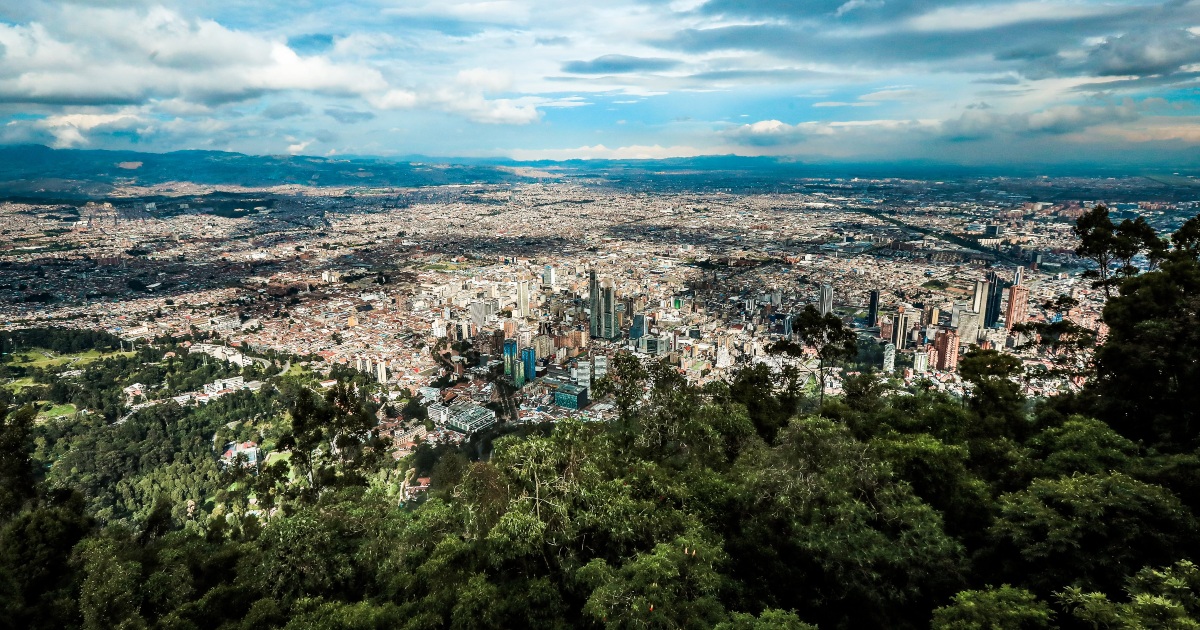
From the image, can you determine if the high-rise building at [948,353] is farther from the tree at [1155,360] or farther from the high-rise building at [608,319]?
the high-rise building at [608,319]

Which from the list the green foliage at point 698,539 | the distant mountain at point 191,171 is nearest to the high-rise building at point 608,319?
the green foliage at point 698,539

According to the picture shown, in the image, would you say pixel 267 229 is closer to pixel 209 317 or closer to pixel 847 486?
pixel 209 317

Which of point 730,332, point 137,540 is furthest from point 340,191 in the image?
point 137,540

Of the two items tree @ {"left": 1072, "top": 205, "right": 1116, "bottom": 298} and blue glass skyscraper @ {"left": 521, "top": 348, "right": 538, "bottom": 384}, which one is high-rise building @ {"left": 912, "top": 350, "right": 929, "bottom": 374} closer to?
tree @ {"left": 1072, "top": 205, "right": 1116, "bottom": 298}

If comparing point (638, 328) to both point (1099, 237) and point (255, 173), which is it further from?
point (255, 173)

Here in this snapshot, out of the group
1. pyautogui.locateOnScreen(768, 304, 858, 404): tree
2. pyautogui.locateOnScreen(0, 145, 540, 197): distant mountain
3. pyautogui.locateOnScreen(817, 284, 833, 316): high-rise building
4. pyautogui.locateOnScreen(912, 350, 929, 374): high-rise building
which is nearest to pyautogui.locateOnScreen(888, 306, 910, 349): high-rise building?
pyautogui.locateOnScreen(912, 350, 929, 374): high-rise building

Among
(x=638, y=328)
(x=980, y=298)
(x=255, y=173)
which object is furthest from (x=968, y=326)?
(x=255, y=173)

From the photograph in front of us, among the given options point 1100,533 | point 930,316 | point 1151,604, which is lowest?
point 930,316
